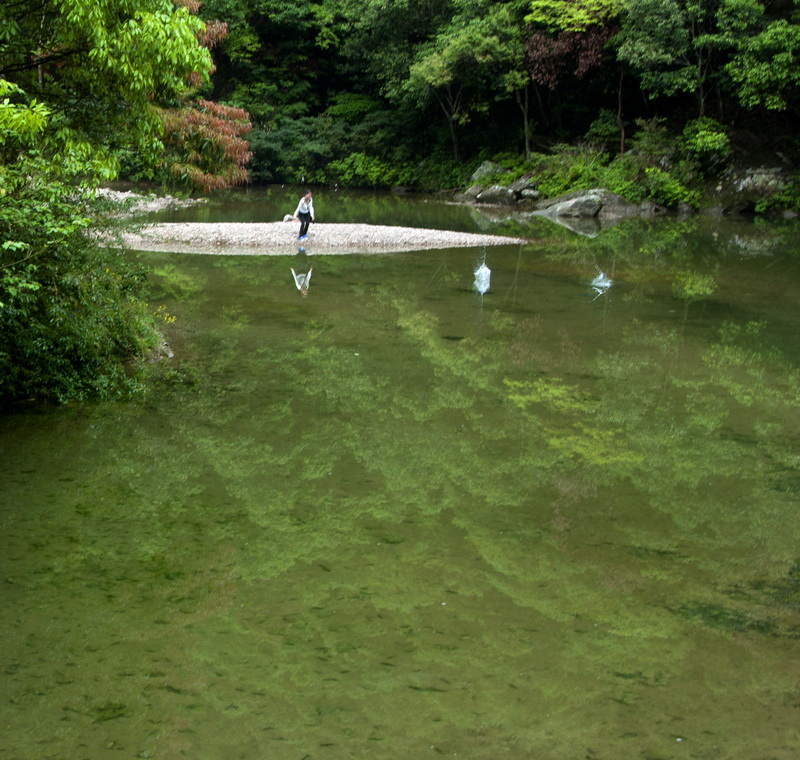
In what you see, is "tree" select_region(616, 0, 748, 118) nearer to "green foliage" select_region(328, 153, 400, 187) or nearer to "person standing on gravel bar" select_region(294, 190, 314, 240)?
"green foliage" select_region(328, 153, 400, 187)

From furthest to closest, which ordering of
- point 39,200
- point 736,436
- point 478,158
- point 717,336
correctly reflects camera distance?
point 478,158, point 717,336, point 736,436, point 39,200

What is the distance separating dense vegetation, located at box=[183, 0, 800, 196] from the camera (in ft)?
90.6

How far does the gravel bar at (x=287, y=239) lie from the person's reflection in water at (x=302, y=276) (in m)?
0.65

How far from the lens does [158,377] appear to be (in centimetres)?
909

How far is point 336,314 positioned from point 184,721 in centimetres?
894

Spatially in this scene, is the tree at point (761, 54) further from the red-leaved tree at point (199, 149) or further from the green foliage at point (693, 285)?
the red-leaved tree at point (199, 149)

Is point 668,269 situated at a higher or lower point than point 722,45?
lower

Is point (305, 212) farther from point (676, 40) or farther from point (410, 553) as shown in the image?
point (676, 40)

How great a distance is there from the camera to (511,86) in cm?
3119

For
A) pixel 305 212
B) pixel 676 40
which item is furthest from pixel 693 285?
pixel 676 40

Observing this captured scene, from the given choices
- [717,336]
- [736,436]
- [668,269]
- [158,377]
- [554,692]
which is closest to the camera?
[554,692]

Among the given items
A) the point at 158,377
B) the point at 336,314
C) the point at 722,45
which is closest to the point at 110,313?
the point at 158,377

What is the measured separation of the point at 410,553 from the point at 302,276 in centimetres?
1034

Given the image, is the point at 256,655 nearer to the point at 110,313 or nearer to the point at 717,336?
the point at 110,313
